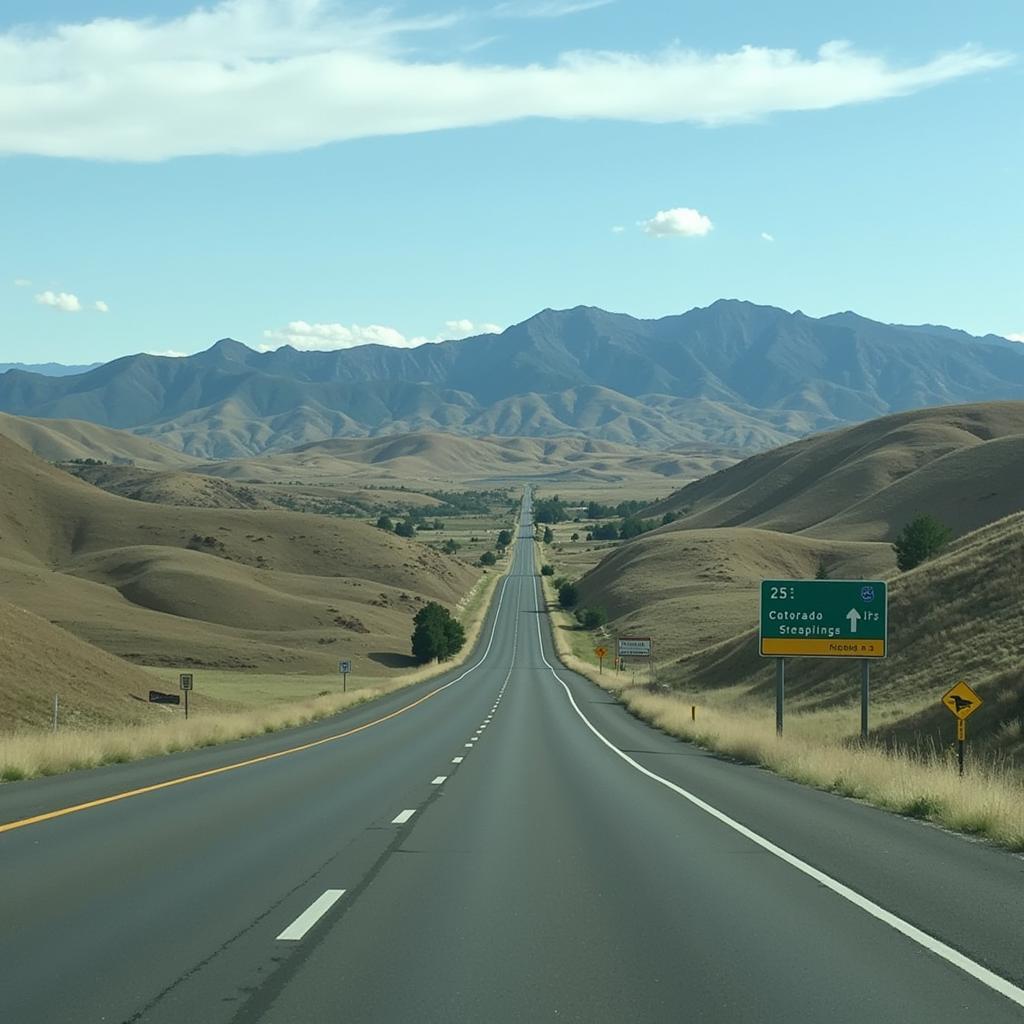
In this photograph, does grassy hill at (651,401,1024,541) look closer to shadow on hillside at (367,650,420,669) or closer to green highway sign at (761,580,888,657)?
shadow on hillside at (367,650,420,669)

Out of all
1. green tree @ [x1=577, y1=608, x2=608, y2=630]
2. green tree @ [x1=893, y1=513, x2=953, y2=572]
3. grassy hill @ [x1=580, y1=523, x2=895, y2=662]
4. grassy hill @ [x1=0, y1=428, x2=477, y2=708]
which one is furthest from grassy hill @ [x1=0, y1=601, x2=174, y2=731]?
green tree @ [x1=577, y1=608, x2=608, y2=630]

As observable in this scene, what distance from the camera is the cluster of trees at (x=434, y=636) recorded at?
10300 cm

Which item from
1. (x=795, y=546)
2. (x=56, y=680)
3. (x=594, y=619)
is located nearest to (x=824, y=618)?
(x=56, y=680)

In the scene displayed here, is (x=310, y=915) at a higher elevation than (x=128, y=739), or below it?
higher

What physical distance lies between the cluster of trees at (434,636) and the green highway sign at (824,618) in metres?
69.2

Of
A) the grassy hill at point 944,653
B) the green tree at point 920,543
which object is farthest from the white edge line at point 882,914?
the green tree at point 920,543

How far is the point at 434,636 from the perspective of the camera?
4040 inches

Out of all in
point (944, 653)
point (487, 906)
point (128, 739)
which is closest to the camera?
point (487, 906)

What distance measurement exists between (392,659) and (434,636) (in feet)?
14.3

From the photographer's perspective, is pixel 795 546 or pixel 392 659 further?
pixel 795 546

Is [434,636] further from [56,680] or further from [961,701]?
[961,701]

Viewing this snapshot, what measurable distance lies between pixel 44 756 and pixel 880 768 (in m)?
13.4

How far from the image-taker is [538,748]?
30891mm

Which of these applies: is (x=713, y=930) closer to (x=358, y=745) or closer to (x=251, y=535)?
(x=358, y=745)
